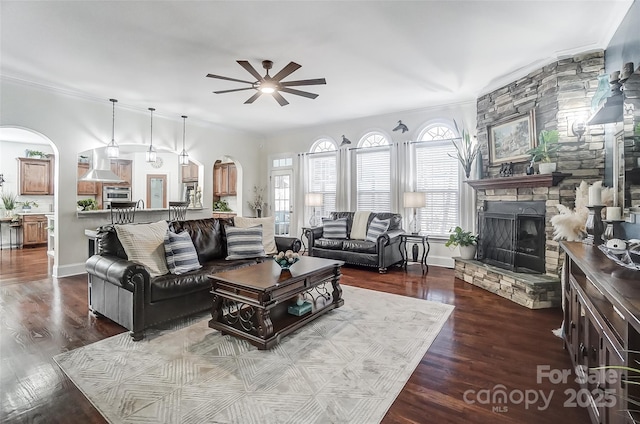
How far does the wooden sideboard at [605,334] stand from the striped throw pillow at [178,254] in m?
3.26

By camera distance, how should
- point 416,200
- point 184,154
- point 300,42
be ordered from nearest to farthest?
point 300,42
point 416,200
point 184,154

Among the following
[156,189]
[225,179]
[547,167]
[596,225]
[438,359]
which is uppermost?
[225,179]

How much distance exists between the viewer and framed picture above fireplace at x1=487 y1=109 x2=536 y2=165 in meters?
4.21

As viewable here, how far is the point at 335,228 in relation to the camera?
243 inches

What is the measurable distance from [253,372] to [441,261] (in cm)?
459

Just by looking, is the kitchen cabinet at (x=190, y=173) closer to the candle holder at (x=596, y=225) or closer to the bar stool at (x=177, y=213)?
the bar stool at (x=177, y=213)

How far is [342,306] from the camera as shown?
365 centimetres

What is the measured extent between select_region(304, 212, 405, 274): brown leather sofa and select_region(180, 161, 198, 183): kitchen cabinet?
497cm

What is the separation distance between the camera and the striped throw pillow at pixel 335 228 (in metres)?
6.14

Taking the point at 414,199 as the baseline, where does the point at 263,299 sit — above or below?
below

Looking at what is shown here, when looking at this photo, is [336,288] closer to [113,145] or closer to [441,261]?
[441,261]

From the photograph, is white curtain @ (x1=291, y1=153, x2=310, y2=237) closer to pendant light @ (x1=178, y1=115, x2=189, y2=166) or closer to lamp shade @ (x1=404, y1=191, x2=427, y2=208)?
pendant light @ (x1=178, y1=115, x2=189, y2=166)

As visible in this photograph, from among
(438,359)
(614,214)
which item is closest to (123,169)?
(438,359)

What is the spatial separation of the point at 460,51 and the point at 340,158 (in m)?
3.63
